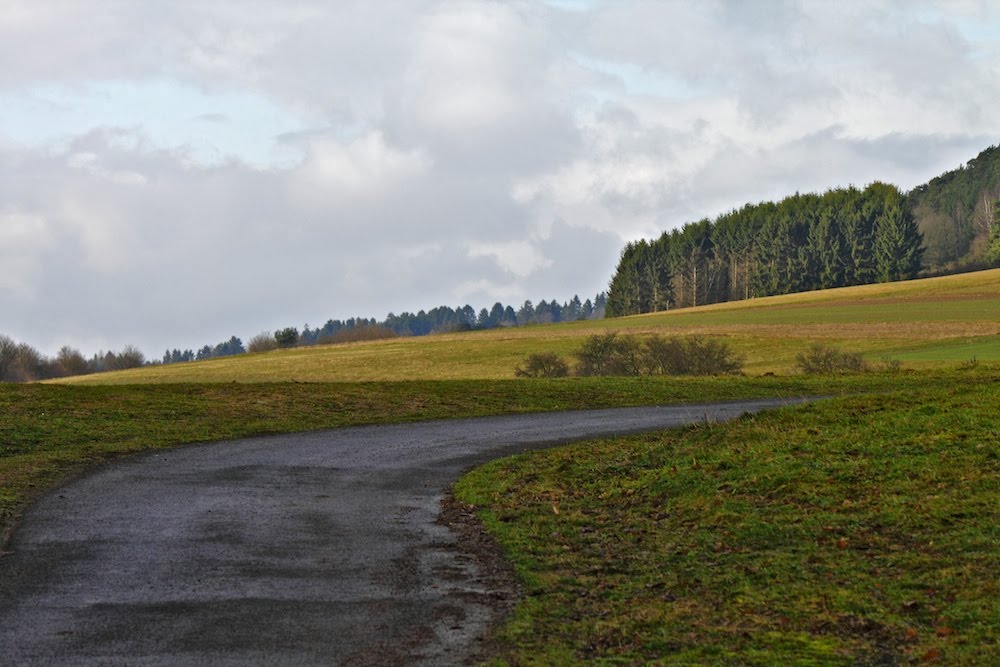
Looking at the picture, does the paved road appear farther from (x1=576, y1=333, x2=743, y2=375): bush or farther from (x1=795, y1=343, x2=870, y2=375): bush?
(x1=576, y1=333, x2=743, y2=375): bush

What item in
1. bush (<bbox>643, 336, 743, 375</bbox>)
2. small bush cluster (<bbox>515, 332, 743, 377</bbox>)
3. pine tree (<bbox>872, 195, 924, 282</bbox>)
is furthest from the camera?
pine tree (<bbox>872, 195, 924, 282</bbox>)

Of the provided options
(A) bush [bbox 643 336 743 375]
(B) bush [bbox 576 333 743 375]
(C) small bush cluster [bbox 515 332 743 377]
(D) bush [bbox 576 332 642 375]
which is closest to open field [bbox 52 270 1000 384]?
(A) bush [bbox 643 336 743 375]

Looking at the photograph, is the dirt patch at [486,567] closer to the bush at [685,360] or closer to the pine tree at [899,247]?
the bush at [685,360]

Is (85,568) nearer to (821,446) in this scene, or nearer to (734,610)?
(734,610)

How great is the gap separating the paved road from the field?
758 mm

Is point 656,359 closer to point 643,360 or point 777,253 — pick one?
point 643,360

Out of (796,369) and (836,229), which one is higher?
(836,229)

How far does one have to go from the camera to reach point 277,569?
1166cm

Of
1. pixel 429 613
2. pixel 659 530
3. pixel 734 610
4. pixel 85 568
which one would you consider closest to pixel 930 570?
pixel 734 610

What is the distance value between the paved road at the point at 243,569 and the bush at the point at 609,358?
3349 centimetres

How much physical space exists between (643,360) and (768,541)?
42.2 metres

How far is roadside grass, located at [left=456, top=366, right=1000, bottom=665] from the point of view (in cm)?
870

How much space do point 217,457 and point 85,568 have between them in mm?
10140

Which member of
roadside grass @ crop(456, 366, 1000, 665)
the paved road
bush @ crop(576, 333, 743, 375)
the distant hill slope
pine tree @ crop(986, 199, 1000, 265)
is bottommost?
roadside grass @ crop(456, 366, 1000, 665)
